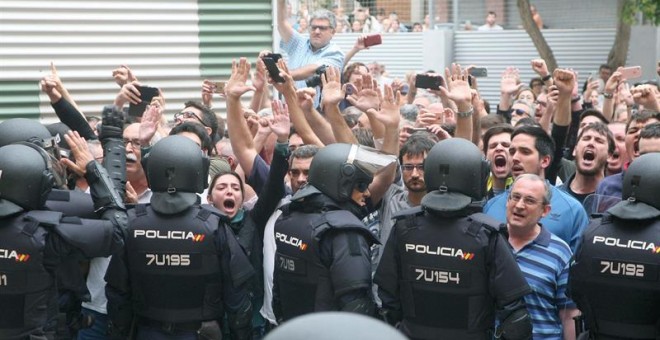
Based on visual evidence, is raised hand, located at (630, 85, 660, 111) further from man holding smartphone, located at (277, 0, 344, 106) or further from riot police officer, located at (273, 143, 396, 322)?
riot police officer, located at (273, 143, 396, 322)

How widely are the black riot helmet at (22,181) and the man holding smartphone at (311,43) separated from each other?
4.59 metres

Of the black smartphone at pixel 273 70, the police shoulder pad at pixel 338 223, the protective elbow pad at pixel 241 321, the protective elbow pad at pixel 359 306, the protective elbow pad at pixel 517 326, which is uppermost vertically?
the black smartphone at pixel 273 70

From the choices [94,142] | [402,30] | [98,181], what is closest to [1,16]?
[94,142]

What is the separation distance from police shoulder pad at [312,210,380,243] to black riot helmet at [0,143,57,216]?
1420 millimetres

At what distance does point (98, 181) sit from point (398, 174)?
203cm

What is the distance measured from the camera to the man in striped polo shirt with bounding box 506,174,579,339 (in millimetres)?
5746

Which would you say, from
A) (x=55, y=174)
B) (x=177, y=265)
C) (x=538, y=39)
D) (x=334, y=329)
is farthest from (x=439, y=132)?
(x=538, y=39)

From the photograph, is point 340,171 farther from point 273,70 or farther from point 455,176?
point 273,70

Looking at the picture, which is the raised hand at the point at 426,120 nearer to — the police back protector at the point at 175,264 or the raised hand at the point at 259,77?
the raised hand at the point at 259,77

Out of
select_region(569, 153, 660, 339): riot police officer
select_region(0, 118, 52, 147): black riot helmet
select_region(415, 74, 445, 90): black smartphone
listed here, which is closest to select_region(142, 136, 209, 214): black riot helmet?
select_region(0, 118, 52, 147): black riot helmet

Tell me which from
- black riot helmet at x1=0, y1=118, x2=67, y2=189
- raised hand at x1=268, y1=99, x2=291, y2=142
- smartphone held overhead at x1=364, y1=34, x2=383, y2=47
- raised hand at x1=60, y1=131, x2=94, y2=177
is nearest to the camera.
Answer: raised hand at x1=60, y1=131, x2=94, y2=177

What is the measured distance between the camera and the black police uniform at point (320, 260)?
5418mm

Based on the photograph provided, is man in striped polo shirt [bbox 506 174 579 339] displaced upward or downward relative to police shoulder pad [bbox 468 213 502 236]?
downward

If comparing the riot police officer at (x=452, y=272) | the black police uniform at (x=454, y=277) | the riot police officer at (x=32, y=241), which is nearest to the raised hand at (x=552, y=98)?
the riot police officer at (x=452, y=272)
